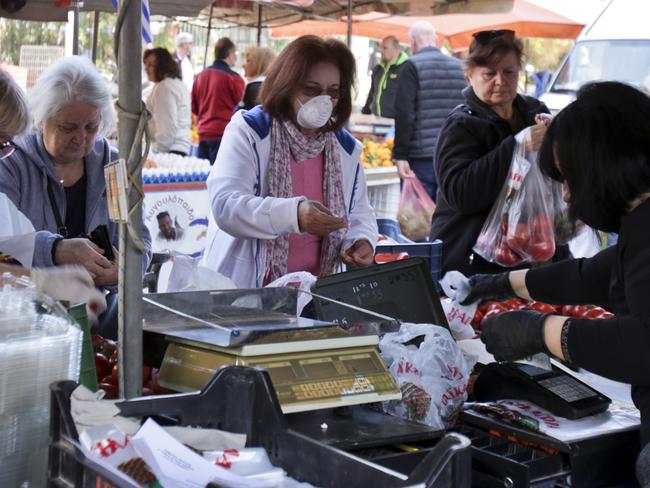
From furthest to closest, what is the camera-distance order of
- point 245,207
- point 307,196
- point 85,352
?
point 307,196, point 245,207, point 85,352

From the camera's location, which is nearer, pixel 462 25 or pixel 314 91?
pixel 314 91

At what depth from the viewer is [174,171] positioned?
635 cm

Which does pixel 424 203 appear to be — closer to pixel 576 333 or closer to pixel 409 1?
pixel 409 1

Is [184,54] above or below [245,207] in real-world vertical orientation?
above

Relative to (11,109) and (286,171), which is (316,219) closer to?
(286,171)

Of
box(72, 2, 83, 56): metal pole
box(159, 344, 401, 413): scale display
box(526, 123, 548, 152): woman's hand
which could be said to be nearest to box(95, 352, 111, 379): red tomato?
box(159, 344, 401, 413): scale display

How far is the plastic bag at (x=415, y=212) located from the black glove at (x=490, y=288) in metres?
2.73

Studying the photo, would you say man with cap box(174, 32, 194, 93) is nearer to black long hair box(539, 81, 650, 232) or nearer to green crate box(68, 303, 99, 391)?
black long hair box(539, 81, 650, 232)

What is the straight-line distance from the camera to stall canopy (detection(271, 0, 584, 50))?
11508 millimetres

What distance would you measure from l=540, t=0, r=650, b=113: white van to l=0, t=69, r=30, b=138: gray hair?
6709mm

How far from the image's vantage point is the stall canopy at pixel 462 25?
453 inches

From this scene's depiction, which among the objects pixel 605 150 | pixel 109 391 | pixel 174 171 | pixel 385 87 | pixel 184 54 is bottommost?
pixel 109 391

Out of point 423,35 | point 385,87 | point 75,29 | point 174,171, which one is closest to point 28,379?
point 75,29

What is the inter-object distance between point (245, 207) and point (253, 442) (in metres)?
1.43
